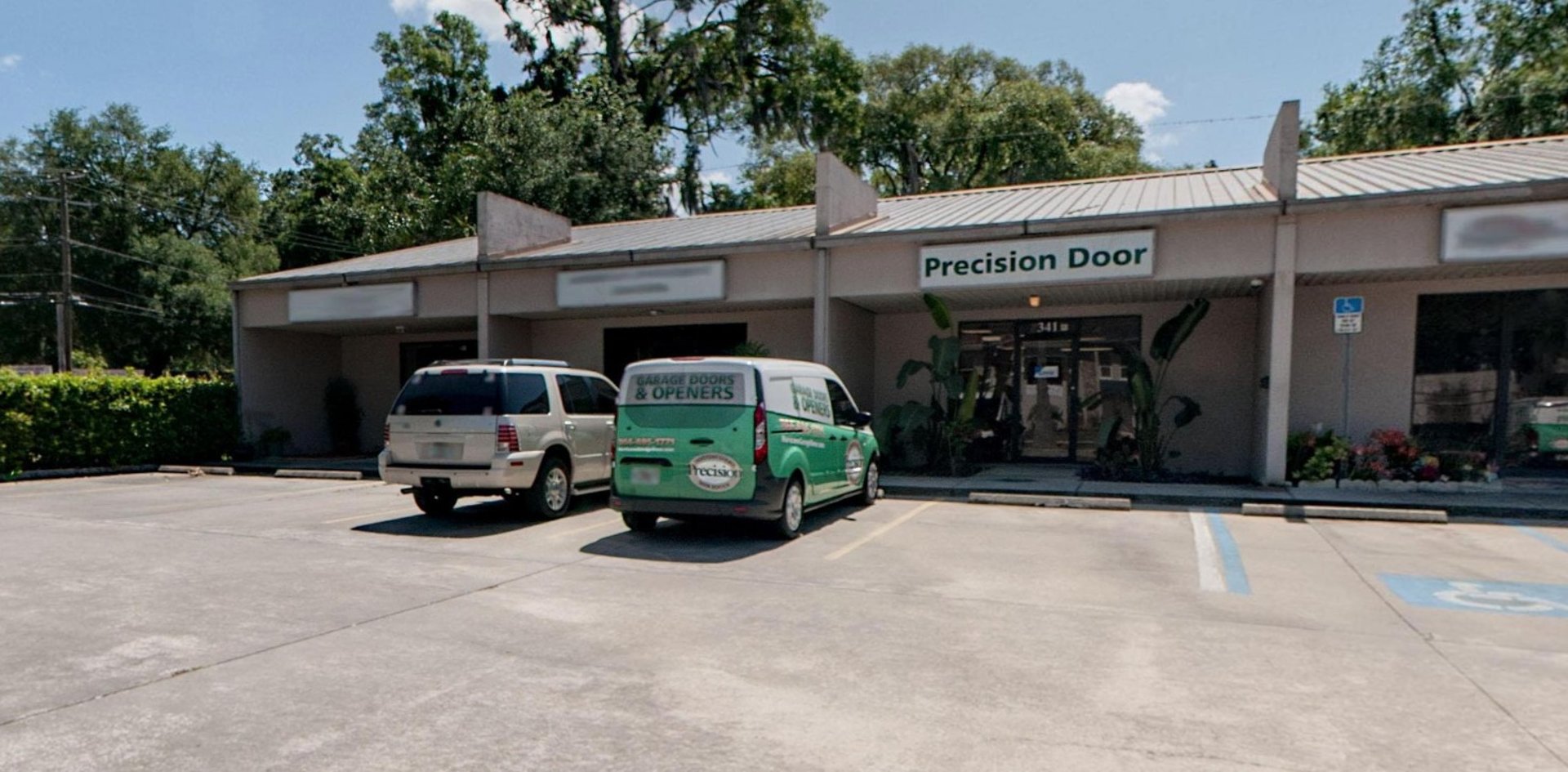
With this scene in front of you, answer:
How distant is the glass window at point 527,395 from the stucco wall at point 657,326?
23.3 feet

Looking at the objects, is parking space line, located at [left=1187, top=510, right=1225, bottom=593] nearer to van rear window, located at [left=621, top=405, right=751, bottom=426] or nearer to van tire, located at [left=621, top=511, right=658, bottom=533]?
van rear window, located at [left=621, top=405, right=751, bottom=426]

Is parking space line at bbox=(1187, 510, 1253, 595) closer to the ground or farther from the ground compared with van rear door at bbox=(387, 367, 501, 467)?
closer to the ground

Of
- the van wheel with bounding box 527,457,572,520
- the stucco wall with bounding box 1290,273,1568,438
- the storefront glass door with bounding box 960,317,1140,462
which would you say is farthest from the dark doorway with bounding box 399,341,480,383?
the stucco wall with bounding box 1290,273,1568,438

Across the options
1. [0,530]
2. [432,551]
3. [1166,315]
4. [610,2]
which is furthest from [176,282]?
[1166,315]

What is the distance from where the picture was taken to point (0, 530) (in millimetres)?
9102

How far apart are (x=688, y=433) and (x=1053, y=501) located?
18.0 feet

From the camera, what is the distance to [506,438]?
902 cm

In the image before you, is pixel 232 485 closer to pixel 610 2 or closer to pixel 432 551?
pixel 432 551

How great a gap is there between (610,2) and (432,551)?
3315 cm

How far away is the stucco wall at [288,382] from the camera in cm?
1797

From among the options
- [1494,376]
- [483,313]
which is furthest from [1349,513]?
[483,313]

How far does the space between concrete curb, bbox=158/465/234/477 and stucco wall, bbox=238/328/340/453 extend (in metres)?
1.86

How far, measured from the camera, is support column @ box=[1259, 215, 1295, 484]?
11.0 m

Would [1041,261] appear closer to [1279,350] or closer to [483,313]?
[1279,350]
